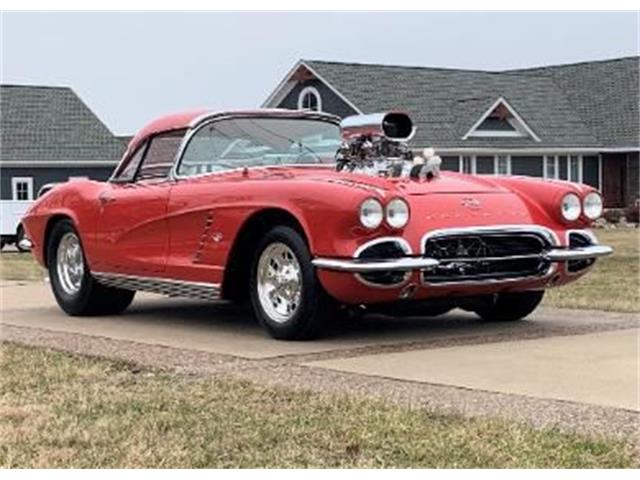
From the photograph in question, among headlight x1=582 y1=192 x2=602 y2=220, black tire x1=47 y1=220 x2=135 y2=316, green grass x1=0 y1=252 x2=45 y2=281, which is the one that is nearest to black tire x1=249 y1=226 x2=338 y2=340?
headlight x1=582 y1=192 x2=602 y2=220

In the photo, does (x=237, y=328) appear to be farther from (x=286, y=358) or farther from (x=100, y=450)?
(x=100, y=450)

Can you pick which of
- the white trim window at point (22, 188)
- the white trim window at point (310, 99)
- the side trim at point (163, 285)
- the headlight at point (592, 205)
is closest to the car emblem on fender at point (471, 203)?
the headlight at point (592, 205)

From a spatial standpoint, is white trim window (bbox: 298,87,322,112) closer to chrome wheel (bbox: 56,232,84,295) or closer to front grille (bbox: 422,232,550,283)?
chrome wheel (bbox: 56,232,84,295)

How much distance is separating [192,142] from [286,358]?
2578mm

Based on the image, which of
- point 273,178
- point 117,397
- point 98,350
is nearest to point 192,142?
point 273,178

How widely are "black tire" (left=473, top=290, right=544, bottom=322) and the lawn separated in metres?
1.17

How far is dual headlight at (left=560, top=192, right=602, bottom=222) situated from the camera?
26.1 feet

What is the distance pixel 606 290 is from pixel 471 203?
4338 mm

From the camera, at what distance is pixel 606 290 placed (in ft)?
37.7

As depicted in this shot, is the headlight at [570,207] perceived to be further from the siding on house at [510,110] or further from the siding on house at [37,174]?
the siding on house at [37,174]

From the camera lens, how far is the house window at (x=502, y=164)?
39688mm

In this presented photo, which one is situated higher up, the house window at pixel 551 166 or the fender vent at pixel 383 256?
the house window at pixel 551 166

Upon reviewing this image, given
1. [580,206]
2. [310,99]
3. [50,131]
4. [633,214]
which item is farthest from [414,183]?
[50,131]

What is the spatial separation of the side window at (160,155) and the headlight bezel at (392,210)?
2424 millimetres
